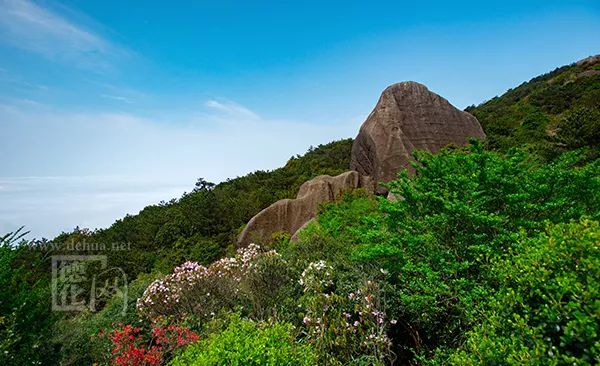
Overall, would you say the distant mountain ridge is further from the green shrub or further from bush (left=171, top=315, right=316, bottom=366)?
bush (left=171, top=315, right=316, bottom=366)

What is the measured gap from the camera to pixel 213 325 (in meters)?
7.59

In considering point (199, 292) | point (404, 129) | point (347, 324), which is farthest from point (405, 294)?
point (404, 129)

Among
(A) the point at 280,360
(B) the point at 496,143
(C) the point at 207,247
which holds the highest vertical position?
(B) the point at 496,143

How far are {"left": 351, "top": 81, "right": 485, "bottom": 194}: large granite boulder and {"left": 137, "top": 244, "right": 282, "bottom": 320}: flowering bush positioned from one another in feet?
38.9

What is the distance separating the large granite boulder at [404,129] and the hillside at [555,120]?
314 centimetres

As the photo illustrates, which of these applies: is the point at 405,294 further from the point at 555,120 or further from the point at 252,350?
the point at 555,120

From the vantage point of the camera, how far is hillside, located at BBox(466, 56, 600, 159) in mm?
20609

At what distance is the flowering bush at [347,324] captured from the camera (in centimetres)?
656

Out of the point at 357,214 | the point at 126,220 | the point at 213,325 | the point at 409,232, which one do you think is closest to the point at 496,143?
the point at 357,214

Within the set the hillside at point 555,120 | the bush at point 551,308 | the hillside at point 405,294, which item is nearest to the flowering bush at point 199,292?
the hillside at point 405,294

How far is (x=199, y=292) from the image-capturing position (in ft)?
30.3

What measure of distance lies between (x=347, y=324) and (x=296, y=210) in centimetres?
1520

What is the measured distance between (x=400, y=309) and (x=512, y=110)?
36037 mm

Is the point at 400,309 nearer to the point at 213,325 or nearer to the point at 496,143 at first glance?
the point at 213,325
